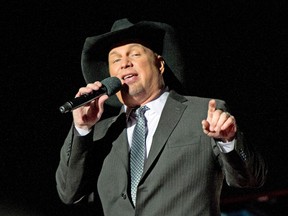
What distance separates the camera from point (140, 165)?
156 centimetres

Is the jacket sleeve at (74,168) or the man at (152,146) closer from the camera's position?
the man at (152,146)

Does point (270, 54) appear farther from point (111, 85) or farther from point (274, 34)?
point (111, 85)

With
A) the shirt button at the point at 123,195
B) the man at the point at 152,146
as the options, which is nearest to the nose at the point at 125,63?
the man at the point at 152,146

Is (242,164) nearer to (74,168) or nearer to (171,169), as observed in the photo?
(171,169)

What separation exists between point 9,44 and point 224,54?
0.96 m

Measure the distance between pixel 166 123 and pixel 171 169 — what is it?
167 mm

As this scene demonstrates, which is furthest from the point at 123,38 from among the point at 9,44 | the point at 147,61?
the point at 9,44

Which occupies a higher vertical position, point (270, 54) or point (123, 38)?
point (123, 38)

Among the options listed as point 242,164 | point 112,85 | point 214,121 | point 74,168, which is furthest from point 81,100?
point 242,164

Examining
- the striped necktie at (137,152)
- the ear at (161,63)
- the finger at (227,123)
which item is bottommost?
the striped necktie at (137,152)

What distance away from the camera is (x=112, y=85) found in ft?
5.26

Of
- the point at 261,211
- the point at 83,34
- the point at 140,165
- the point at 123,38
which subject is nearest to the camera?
the point at 140,165

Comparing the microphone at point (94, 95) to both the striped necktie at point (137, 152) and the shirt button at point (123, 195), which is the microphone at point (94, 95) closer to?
the striped necktie at point (137, 152)

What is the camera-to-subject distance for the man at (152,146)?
144 centimetres
